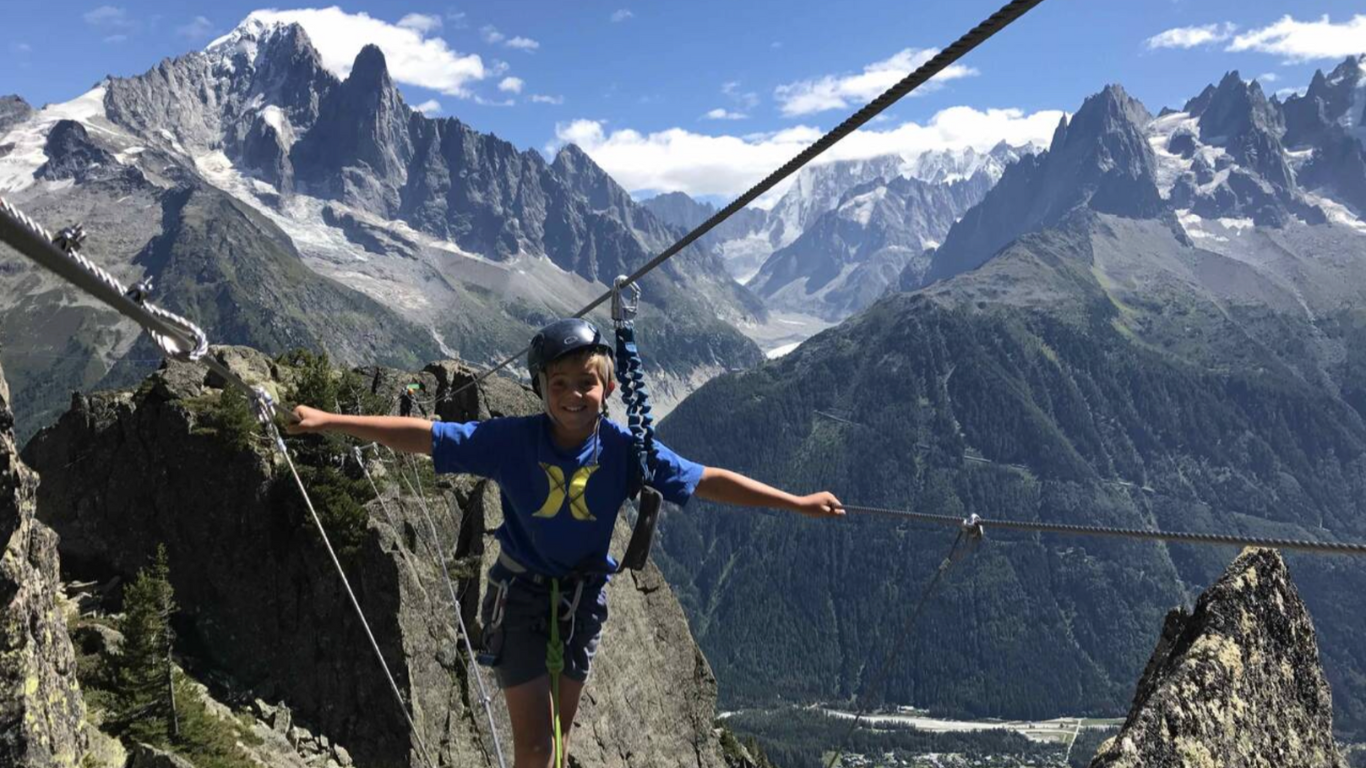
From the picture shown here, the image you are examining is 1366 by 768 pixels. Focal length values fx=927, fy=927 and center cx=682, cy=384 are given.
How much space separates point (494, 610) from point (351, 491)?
766 inches

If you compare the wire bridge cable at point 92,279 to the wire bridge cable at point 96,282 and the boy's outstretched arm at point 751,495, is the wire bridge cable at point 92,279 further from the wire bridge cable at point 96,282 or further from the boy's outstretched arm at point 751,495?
the boy's outstretched arm at point 751,495

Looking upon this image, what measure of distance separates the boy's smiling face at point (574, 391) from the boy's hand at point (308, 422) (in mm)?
1810

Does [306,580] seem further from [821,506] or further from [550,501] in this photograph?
[821,506]

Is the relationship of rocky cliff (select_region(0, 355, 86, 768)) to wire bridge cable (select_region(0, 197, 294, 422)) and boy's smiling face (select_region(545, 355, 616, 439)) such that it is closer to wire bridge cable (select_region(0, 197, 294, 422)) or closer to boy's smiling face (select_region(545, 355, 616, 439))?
wire bridge cable (select_region(0, 197, 294, 422))

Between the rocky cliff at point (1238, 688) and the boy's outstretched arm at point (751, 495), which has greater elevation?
the boy's outstretched arm at point (751, 495)

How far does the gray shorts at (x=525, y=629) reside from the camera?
27.3ft

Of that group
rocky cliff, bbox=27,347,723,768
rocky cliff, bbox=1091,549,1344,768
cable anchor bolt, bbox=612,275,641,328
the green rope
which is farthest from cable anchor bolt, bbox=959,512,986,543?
rocky cliff, bbox=27,347,723,768

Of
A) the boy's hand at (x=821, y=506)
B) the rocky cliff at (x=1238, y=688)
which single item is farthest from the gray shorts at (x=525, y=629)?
the rocky cliff at (x=1238, y=688)

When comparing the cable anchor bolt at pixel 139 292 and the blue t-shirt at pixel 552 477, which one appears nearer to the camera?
the cable anchor bolt at pixel 139 292

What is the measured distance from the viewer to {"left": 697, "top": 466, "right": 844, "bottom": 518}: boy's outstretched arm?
816 centimetres

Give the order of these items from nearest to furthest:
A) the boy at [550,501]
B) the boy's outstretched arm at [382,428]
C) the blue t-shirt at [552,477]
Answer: the boy's outstretched arm at [382,428], the boy at [550,501], the blue t-shirt at [552,477]

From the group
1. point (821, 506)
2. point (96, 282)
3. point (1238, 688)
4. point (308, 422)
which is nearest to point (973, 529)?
point (821, 506)

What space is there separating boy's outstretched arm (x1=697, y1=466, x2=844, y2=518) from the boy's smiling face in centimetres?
121

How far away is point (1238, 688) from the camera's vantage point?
23.2 ft
